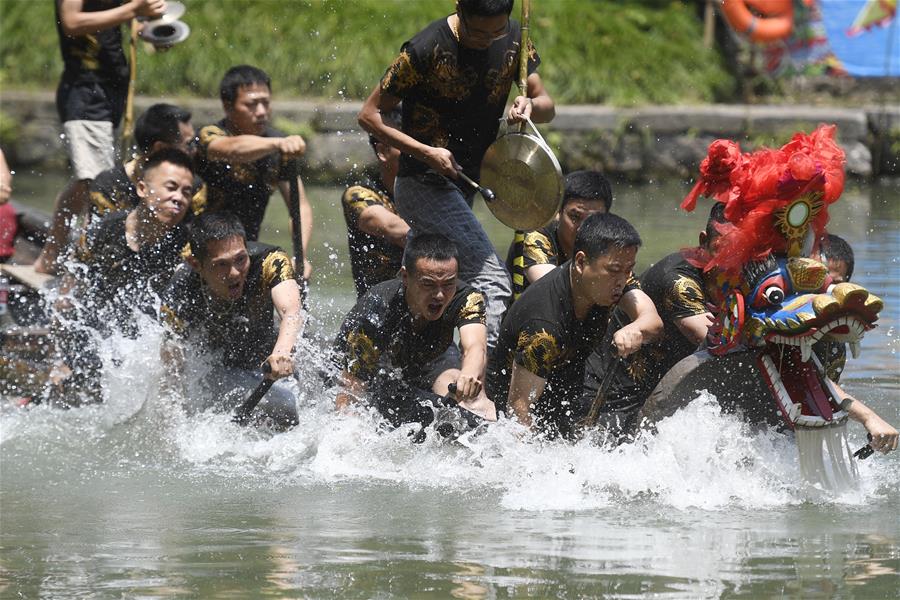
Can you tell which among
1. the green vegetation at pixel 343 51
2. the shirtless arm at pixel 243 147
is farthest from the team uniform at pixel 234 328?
the green vegetation at pixel 343 51

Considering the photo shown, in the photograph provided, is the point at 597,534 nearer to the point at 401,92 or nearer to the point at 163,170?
the point at 401,92

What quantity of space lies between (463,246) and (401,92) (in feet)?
2.03

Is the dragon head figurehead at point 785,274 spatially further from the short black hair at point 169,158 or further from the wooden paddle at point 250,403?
the short black hair at point 169,158

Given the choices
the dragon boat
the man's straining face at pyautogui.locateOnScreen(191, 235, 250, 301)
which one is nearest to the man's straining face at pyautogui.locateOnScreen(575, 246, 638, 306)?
the dragon boat

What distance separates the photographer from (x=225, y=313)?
608cm

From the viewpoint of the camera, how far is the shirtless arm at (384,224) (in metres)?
6.24

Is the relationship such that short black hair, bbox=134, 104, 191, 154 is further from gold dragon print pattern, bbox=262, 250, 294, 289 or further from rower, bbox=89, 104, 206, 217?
gold dragon print pattern, bbox=262, 250, 294, 289

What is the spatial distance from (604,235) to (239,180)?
2.40 metres

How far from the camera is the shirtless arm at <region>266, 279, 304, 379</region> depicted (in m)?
5.53

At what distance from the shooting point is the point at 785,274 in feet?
15.2

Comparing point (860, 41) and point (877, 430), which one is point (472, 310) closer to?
point (877, 430)

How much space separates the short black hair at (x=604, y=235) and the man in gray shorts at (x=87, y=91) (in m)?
3.11

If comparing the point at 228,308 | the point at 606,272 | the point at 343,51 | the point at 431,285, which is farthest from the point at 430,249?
the point at 343,51

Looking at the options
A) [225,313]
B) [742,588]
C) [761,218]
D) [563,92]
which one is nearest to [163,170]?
[225,313]
